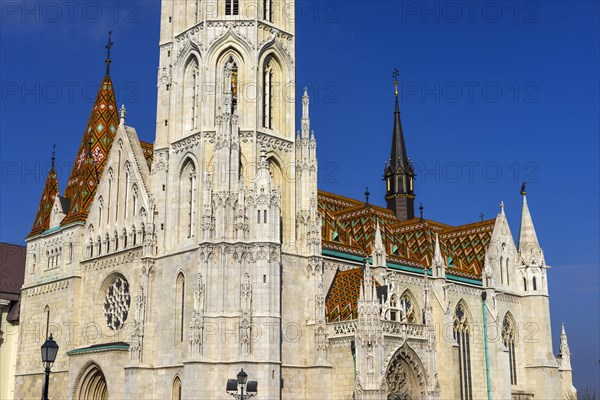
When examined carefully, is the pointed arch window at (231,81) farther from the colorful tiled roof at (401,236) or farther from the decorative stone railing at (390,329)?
the decorative stone railing at (390,329)

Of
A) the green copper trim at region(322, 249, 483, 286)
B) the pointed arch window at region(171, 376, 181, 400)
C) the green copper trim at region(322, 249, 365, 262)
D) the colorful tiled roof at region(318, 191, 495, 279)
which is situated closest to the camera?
the pointed arch window at region(171, 376, 181, 400)

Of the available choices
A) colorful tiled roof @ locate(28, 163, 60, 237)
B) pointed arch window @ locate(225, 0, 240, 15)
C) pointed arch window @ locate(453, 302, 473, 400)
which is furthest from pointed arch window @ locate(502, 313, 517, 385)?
colorful tiled roof @ locate(28, 163, 60, 237)

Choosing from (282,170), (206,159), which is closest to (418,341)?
(282,170)

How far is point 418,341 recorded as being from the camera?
40.8 meters

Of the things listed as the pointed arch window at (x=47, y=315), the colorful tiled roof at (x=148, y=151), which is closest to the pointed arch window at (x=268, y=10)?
the colorful tiled roof at (x=148, y=151)

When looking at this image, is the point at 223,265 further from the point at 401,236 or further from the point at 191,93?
the point at 401,236

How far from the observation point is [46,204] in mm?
51312

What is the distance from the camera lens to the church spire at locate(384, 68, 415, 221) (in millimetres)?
66500

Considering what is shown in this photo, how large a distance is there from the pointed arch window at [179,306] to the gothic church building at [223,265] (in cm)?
6

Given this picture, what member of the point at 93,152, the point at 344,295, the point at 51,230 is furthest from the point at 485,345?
the point at 51,230

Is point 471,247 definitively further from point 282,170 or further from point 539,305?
point 282,170

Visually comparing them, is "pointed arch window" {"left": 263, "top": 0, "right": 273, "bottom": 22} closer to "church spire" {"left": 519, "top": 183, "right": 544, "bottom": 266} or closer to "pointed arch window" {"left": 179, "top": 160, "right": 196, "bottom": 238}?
"pointed arch window" {"left": 179, "top": 160, "right": 196, "bottom": 238}

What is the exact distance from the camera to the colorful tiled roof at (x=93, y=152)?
4838 centimetres

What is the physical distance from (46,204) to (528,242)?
109 feet
